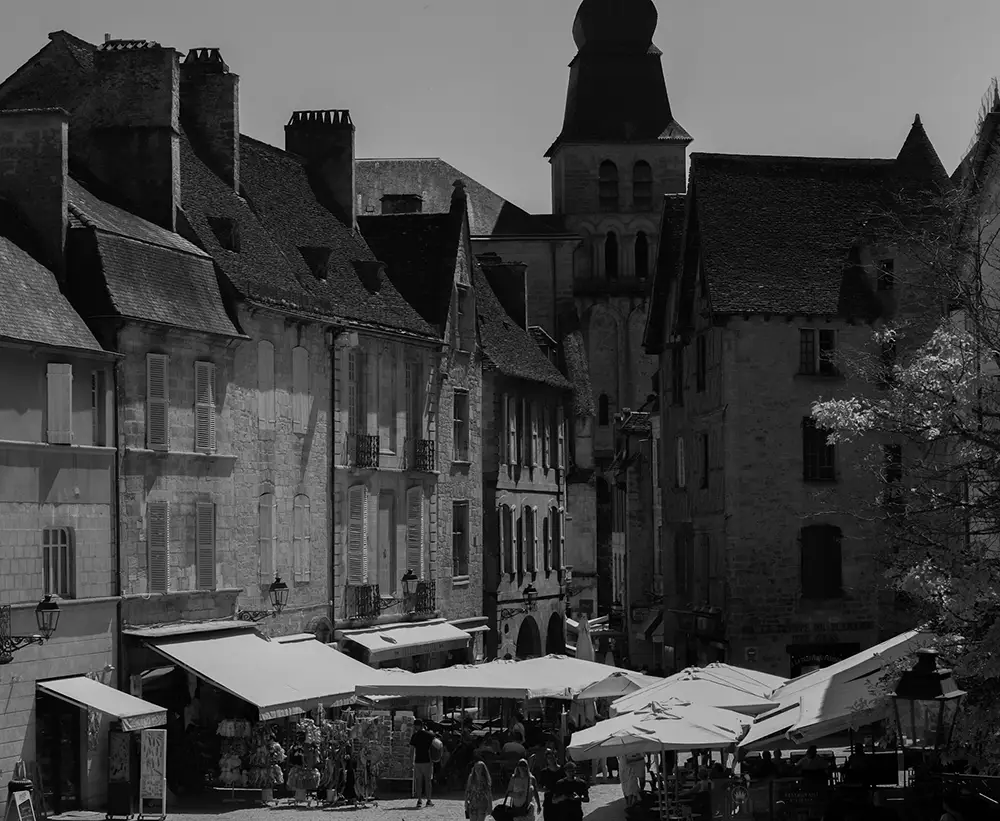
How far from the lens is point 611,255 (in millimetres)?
94875

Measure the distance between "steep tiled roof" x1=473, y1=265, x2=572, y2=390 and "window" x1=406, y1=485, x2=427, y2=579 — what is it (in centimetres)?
739

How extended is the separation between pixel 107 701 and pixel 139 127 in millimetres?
11764

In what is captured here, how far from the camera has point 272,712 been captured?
33781 mm

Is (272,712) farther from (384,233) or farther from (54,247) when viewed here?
(384,233)


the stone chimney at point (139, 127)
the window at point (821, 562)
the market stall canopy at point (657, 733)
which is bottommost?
the market stall canopy at point (657, 733)

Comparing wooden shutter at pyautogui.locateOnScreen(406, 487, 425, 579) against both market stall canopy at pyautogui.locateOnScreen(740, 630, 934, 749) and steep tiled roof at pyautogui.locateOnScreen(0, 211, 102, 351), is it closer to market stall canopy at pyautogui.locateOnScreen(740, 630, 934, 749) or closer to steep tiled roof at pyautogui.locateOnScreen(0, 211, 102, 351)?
steep tiled roof at pyautogui.locateOnScreen(0, 211, 102, 351)

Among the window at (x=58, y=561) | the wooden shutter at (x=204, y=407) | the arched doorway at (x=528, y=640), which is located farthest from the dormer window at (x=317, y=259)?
the arched doorway at (x=528, y=640)

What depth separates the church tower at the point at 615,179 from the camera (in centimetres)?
9194

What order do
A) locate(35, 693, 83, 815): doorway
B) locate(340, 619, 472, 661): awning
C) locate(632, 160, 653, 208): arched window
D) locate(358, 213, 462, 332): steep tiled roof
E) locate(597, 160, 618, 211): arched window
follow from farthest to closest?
locate(597, 160, 618, 211): arched window
locate(632, 160, 653, 208): arched window
locate(358, 213, 462, 332): steep tiled roof
locate(340, 619, 472, 661): awning
locate(35, 693, 83, 815): doorway

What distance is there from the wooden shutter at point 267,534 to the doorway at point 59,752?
24.9ft

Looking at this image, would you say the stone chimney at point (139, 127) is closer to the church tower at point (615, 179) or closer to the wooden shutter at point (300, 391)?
the wooden shutter at point (300, 391)

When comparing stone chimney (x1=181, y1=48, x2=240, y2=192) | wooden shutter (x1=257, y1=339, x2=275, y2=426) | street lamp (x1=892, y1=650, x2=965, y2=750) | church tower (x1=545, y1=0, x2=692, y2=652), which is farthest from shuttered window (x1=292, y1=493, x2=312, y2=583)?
church tower (x1=545, y1=0, x2=692, y2=652)

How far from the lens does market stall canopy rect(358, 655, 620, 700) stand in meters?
34.3

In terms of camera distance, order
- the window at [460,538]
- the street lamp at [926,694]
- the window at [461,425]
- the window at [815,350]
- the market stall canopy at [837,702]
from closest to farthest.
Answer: the street lamp at [926,694] < the market stall canopy at [837,702] < the window at [815,350] < the window at [460,538] < the window at [461,425]
